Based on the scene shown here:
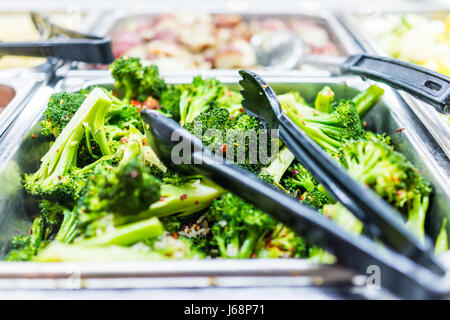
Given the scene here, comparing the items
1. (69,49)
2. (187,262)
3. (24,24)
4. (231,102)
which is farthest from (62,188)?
(24,24)

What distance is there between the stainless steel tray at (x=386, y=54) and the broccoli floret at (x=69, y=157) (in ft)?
4.54

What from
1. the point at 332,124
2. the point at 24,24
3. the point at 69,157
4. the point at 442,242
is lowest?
the point at 442,242

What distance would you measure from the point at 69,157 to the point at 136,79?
61cm

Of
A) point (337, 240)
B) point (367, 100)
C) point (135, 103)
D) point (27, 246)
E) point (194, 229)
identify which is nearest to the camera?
point (337, 240)

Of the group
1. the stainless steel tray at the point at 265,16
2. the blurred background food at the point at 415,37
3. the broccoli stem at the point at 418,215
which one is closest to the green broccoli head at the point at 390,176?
the broccoli stem at the point at 418,215

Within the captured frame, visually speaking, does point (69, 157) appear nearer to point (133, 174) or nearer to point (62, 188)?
point (62, 188)

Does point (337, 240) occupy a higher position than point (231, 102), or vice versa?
point (231, 102)

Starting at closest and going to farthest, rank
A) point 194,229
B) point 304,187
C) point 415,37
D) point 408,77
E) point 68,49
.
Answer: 1. point 194,229
2. point 304,187
3. point 408,77
4. point 68,49
5. point 415,37

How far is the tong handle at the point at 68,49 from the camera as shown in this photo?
181cm

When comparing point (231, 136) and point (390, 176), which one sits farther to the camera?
point (231, 136)

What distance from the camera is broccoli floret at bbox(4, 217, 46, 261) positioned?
40.7 inches

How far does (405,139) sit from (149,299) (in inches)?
48.3

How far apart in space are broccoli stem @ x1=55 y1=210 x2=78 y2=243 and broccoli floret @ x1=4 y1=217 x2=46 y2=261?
59 millimetres

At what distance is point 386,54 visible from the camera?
2.10 metres
